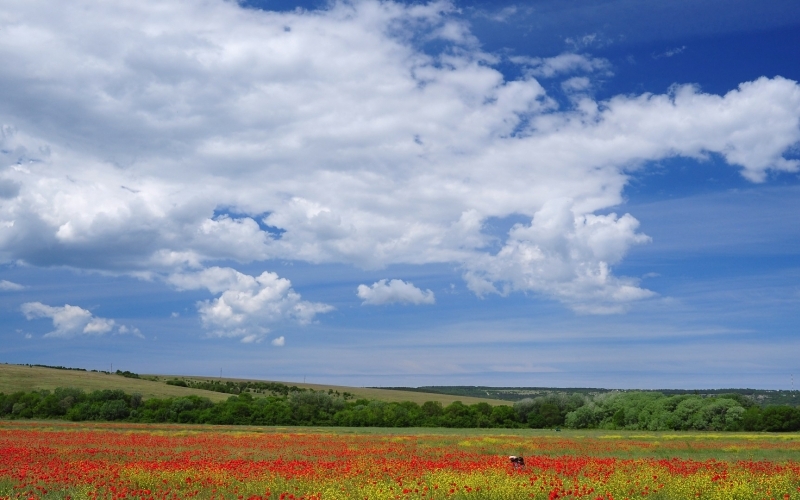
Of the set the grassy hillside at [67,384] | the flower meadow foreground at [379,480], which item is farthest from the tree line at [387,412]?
the flower meadow foreground at [379,480]

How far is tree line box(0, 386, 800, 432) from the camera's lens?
81.2m

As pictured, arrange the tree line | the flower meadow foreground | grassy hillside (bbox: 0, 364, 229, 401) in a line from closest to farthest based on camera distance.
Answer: the flower meadow foreground
the tree line
grassy hillside (bbox: 0, 364, 229, 401)

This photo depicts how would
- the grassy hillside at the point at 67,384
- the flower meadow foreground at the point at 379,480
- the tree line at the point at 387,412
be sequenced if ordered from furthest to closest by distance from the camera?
the grassy hillside at the point at 67,384
the tree line at the point at 387,412
the flower meadow foreground at the point at 379,480

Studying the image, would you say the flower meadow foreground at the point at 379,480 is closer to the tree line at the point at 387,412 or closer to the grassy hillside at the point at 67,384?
the tree line at the point at 387,412

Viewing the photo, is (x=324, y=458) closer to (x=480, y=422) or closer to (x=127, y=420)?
(x=127, y=420)

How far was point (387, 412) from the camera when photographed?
89.9m

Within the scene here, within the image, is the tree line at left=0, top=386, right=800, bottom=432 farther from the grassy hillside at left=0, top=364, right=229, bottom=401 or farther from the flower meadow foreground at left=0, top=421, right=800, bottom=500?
the flower meadow foreground at left=0, top=421, right=800, bottom=500

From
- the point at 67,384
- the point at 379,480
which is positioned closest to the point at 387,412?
the point at 67,384

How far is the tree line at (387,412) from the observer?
81.2 meters

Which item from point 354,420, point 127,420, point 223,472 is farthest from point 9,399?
point 223,472

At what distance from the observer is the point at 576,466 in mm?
21688

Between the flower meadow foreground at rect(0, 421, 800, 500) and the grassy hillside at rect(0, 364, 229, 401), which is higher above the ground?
the flower meadow foreground at rect(0, 421, 800, 500)

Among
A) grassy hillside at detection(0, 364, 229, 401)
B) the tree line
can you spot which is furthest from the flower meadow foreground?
grassy hillside at detection(0, 364, 229, 401)

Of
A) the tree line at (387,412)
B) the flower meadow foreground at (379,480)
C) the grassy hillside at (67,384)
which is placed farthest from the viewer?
the grassy hillside at (67,384)
